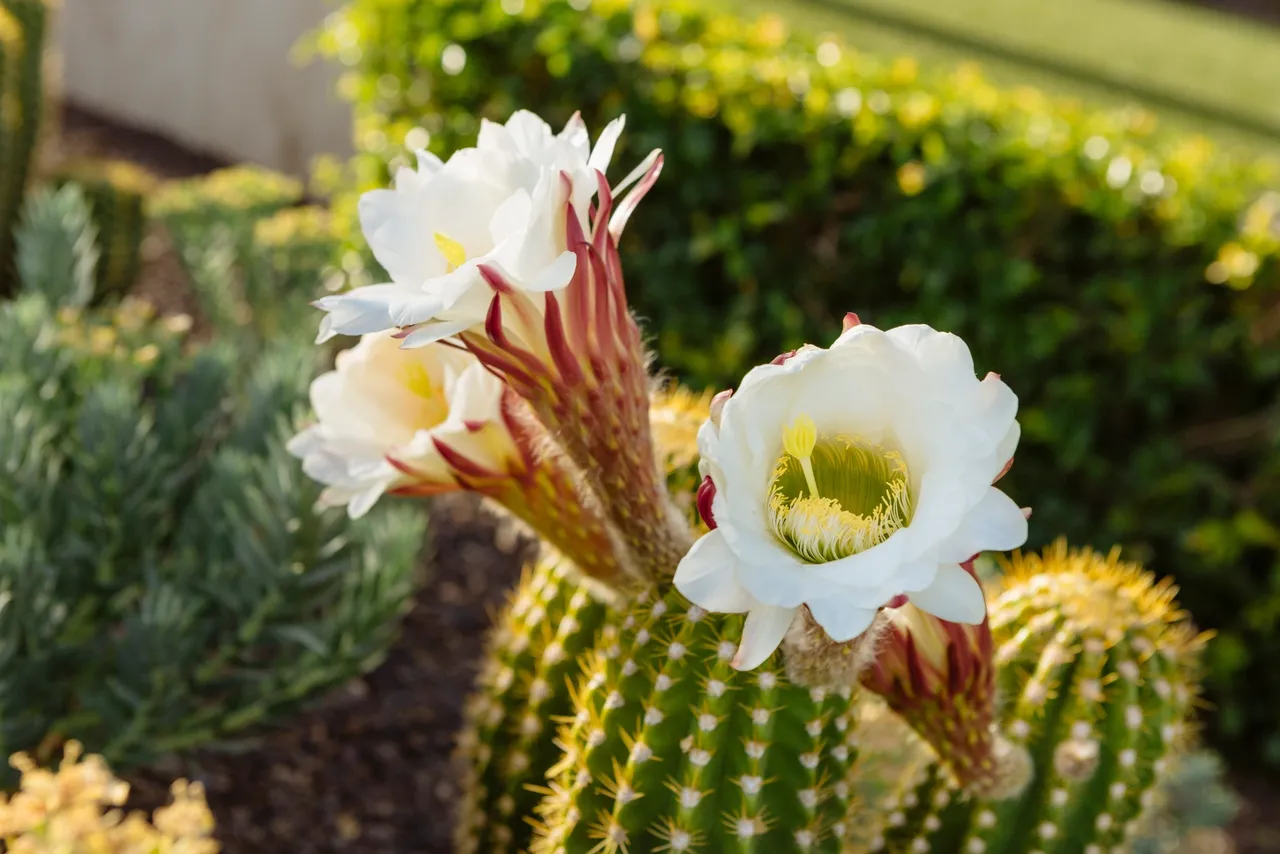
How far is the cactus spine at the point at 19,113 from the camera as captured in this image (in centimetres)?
387

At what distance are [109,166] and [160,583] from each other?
9.19ft

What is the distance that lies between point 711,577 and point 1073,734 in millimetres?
732

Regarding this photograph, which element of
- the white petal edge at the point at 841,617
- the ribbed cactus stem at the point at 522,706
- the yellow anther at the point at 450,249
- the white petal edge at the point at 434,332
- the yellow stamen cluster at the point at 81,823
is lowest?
the ribbed cactus stem at the point at 522,706

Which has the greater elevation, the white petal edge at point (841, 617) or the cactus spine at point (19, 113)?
the white petal edge at point (841, 617)

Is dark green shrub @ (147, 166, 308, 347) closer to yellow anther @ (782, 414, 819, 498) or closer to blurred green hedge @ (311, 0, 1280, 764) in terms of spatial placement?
blurred green hedge @ (311, 0, 1280, 764)

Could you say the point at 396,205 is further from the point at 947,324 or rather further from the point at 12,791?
the point at 947,324

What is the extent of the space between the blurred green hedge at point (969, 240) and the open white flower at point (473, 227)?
2.26 metres

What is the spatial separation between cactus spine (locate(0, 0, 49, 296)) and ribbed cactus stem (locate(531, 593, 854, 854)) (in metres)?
3.36

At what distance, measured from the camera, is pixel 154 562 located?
214cm

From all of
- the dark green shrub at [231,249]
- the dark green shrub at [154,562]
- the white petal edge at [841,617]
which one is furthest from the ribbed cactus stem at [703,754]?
the dark green shrub at [231,249]

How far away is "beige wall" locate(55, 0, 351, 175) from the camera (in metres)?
5.82

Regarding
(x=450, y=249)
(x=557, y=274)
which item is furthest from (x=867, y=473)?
(x=450, y=249)

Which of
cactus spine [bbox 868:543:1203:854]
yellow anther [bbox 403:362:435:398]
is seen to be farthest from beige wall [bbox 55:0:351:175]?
cactus spine [bbox 868:543:1203:854]

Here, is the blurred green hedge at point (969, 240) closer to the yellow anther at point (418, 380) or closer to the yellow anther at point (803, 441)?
the yellow anther at point (418, 380)
